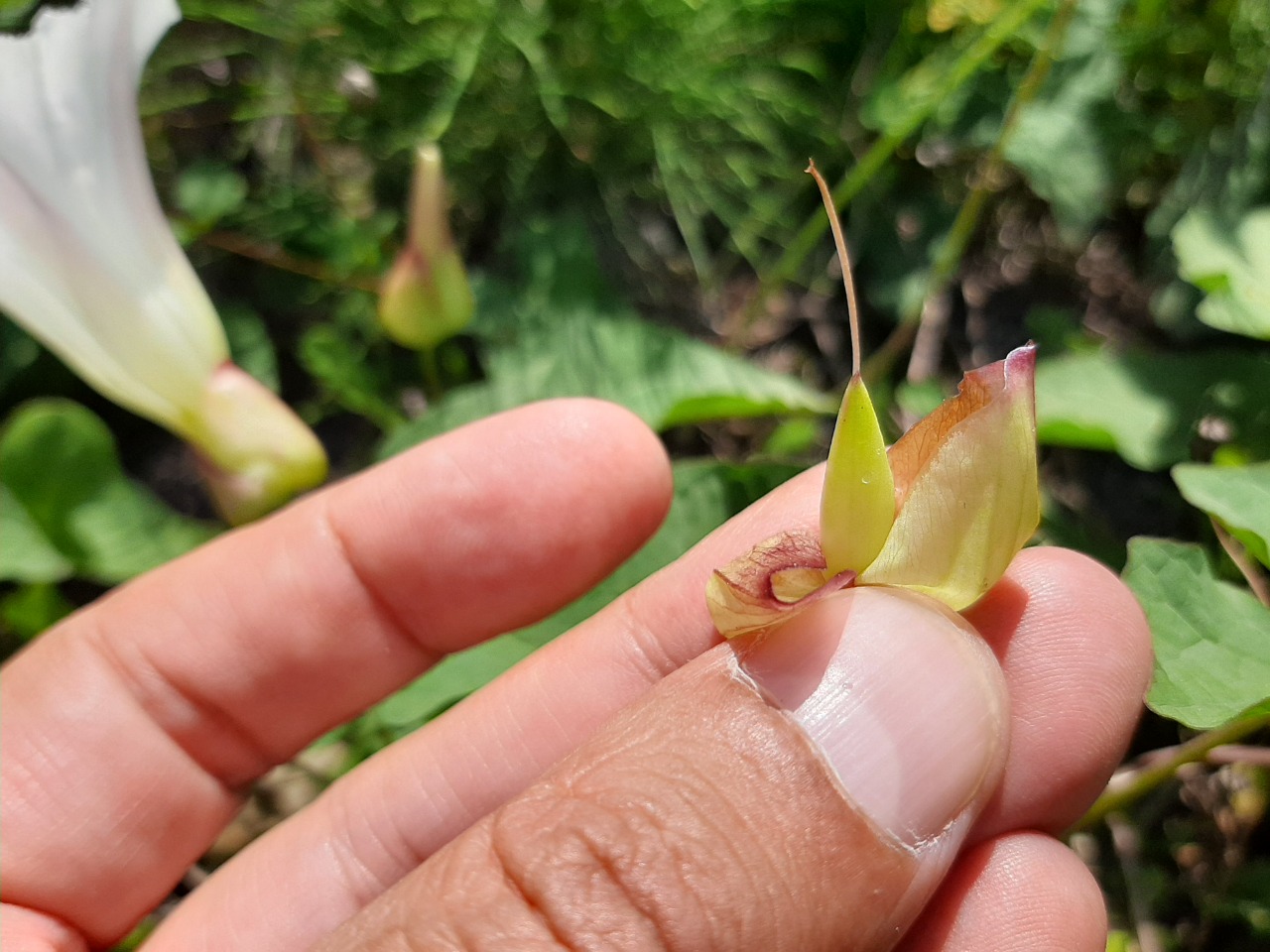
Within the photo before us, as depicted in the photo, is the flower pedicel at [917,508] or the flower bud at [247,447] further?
the flower bud at [247,447]

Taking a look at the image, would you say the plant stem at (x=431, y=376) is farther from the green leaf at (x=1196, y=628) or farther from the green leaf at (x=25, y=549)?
the green leaf at (x=1196, y=628)

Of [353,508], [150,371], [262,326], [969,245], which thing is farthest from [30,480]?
[969,245]

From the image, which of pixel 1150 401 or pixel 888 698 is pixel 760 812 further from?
pixel 1150 401

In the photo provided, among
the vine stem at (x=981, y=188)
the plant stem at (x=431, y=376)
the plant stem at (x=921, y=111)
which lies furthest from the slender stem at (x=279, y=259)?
the vine stem at (x=981, y=188)

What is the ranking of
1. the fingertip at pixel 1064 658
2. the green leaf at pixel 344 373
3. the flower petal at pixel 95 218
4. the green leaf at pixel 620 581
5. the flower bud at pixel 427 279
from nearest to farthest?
1. the fingertip at pixel 1064 658
2. the flower petal at pixel 95 218
3. the green leaf at pixel 620 581
4. the flower bud at pixel 427 279
5. the green leaf at pixel 344 373

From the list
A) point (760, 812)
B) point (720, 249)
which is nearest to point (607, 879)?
point (760, 812)

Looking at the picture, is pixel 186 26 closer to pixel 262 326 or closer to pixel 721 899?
pixel 262 326

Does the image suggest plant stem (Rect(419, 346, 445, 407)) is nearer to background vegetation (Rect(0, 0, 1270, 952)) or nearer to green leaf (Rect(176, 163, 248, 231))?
background vegetation (Rect(0, 0, 1270, 952))

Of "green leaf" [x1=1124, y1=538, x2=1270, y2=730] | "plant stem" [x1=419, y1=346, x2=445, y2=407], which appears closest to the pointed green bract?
"green leaf" [x1=1124, y1=538, x2=1270, y2=730]
